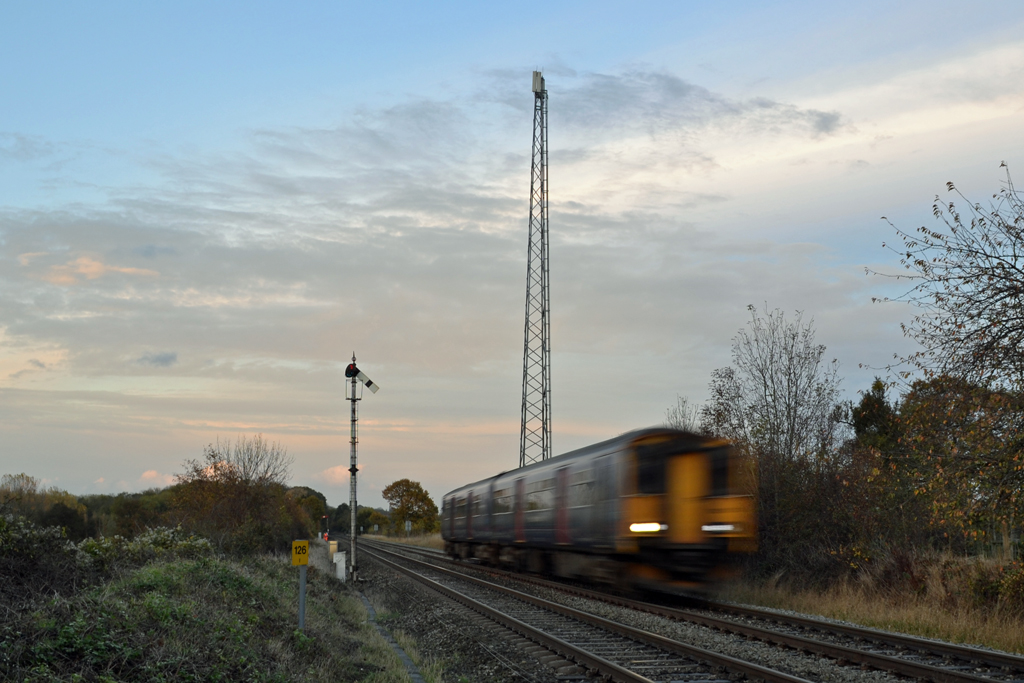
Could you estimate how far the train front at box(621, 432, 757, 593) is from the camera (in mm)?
16266

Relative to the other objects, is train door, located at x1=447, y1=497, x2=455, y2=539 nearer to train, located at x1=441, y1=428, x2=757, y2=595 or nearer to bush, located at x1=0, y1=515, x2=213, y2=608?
train, located at x1=441, y1=428, x2=757, y2=595

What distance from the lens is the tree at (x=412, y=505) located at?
339 feet

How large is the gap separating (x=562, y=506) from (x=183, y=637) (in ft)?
43.2

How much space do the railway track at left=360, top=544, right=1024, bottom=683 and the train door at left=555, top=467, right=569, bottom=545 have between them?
532 cm

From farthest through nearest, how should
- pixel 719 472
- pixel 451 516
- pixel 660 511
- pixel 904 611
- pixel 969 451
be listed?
pixel 451 516 → pixel 719 472 → pixel 660 511 → pixel 904 611 → pixel 969 451

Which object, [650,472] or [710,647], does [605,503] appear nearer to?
[650,472]

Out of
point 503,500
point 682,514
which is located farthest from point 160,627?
point 503,500

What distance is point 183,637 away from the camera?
843 cm

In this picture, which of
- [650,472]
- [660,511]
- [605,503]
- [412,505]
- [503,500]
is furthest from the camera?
[412,505]

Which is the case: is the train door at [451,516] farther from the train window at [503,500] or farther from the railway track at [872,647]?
the railway track at [872,647]

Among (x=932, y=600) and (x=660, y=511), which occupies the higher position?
(x=660, y=511)

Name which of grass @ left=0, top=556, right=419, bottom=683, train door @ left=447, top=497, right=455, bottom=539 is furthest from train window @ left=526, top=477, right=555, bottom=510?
train door @ left=447, top=497, right=455, bottom=539

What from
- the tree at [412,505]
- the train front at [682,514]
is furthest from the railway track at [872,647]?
the tree at [412,505]

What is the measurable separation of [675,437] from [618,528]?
7.27 feet
